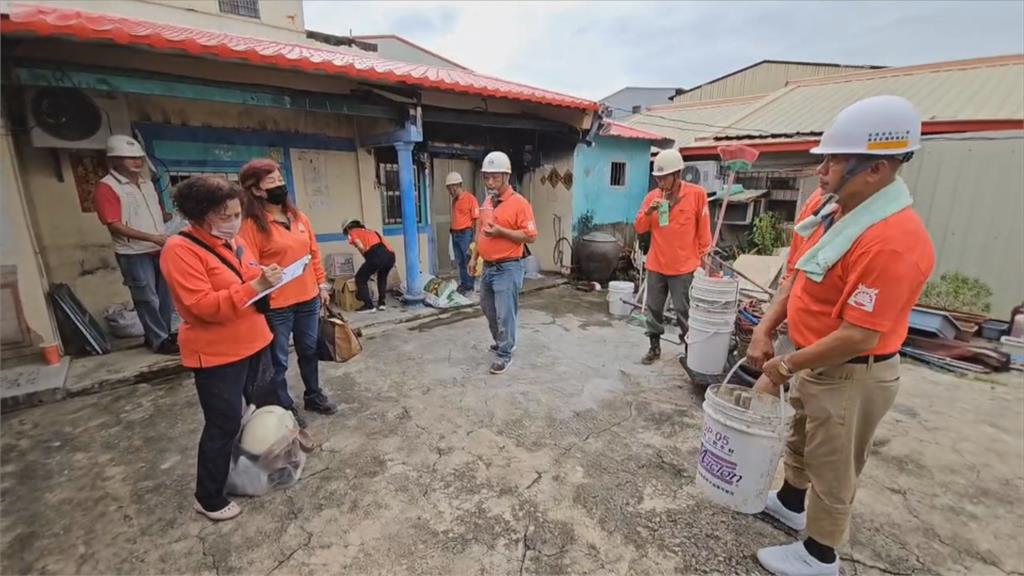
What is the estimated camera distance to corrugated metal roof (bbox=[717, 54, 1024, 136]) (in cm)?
714

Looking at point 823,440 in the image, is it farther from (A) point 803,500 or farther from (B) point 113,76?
(B) point 113,76

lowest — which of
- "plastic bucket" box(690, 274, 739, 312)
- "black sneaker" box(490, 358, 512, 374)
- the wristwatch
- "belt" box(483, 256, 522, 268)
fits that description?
"black sneaker" box(490, 358, 512, 374)

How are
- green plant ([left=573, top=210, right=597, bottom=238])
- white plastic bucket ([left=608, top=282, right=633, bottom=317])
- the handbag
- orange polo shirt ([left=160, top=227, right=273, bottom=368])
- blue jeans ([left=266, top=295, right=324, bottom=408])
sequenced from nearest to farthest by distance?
orange polo shirt ([left=160, top=227, right=273, bottom=368]) < blue jeans ([left=266, top=295, right=324, bottom=408]) < the handbag < white plastic bucket ([left=608, top=282, right=633, bottom=317]) < green plant ([left=573, top=210, right=597, bottom=238])

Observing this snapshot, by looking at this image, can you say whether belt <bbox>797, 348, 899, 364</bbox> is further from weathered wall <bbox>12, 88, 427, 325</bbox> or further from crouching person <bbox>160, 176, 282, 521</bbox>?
weathered wall <bbox>12, 88, 427, 325</bbox>

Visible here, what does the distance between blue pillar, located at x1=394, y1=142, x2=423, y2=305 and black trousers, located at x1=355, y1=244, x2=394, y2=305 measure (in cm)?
27

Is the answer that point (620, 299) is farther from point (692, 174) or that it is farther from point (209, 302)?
point (692, 174)

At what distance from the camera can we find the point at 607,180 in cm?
838

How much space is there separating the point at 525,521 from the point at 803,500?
4.50 feet

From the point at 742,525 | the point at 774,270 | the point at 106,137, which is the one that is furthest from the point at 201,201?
the point at 774,270

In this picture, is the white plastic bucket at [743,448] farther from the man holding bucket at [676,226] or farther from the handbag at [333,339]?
the handbag at [333,339]

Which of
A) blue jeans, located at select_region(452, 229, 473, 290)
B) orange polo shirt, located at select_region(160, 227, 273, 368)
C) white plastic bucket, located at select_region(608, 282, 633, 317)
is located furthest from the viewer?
blue jeans, located at select_region(452, 229, 473, 290)

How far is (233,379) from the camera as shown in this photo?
202 cm

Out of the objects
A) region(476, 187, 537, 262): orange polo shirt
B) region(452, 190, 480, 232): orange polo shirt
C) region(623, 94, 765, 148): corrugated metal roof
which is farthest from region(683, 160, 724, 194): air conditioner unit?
region(476, 187, 537, 262): orange polo shirt

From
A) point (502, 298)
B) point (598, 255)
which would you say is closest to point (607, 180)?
point (598, 255)
